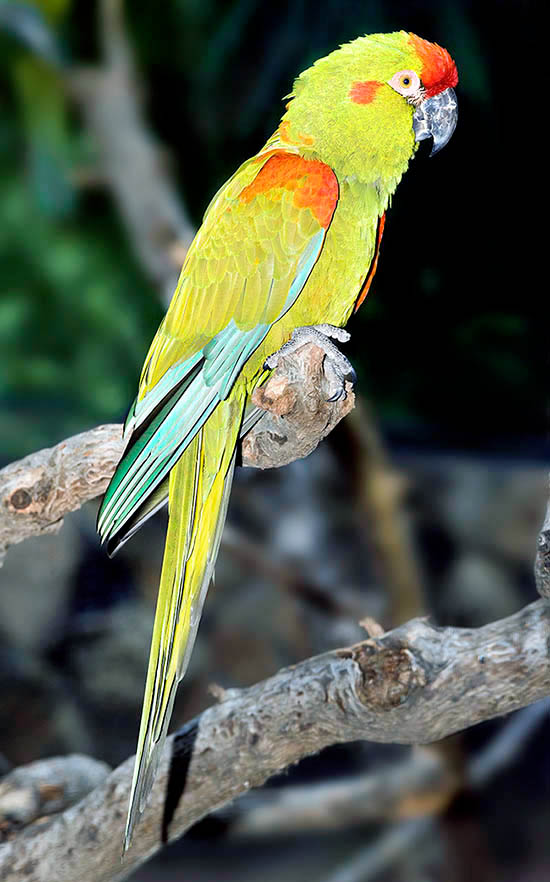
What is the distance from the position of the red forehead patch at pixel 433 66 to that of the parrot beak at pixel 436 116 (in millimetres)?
11

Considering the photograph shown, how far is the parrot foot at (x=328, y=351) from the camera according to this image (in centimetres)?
81

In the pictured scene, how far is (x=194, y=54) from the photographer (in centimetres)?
254

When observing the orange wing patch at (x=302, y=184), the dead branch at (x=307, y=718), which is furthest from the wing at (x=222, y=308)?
the dead branch at (x=307, y=718)

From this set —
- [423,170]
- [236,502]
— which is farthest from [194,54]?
[236,502]

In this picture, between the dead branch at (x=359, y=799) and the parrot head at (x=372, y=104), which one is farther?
the dead branch at (x=359, y=799)

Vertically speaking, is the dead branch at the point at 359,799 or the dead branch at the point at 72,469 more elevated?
the dead branch at the point at 72,469

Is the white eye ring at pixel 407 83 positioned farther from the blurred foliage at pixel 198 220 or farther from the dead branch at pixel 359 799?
the dead branch at pixel 359 799

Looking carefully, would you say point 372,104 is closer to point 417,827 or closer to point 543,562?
point 543,562

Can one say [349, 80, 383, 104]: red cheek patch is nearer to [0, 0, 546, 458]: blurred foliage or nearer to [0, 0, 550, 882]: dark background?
[0, 0, 550, 882]: dark background

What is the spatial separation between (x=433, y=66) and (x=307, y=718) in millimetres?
770

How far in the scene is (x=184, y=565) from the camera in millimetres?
838

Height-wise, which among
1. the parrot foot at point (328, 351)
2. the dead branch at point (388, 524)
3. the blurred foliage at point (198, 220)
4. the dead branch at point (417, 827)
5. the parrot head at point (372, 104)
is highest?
the blurred foliage at point (198, 220)

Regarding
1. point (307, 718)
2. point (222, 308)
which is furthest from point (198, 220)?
point (307, 718)

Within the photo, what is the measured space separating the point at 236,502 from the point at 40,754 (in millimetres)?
944
